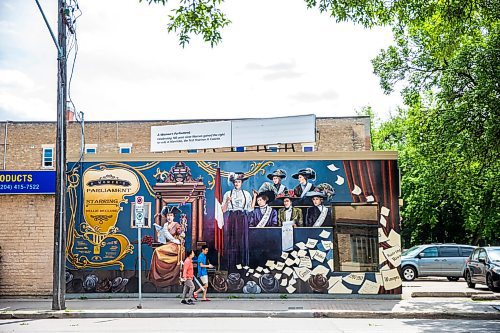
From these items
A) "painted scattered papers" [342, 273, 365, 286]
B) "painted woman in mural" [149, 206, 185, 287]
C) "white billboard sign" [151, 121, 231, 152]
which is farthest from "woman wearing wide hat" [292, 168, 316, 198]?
"white billboard sign" [151, 121, 231, 152]

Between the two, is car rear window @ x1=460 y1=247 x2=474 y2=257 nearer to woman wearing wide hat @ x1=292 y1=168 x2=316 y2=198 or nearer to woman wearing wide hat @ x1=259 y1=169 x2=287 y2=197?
woman wearing wide hat @ x1=292 y1=168 x2=316 y2=198

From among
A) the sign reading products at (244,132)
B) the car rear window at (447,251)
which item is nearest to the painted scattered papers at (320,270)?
the car rear window at (447,251)

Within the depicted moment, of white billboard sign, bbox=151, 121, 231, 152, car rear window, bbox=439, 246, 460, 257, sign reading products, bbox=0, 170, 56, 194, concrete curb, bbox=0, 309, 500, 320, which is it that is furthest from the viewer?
white billboard sign, bbox=151, 121, 231, 152

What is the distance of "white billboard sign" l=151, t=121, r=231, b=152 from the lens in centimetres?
3139

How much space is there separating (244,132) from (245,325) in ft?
61.4

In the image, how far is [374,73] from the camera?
2236 centimetres

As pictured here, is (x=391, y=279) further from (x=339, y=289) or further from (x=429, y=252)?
(x=429, y=252)

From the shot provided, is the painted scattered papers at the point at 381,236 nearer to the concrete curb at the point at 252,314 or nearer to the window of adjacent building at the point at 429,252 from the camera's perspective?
the concrete curb at the point at 252,314

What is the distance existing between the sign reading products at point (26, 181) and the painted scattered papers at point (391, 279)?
1035 cm

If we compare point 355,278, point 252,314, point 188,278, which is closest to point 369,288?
point 355,278

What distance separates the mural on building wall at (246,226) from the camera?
61.7 ft

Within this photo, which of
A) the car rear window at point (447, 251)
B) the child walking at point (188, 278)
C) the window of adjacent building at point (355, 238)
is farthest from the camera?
the car rear window at point (447, 251)

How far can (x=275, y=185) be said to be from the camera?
19078 mm

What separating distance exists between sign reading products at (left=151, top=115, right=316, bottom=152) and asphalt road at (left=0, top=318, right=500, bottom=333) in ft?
54.6
